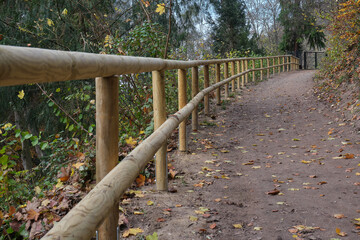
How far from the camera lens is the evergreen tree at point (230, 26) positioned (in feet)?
70.9

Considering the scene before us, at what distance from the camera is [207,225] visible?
3.01 m

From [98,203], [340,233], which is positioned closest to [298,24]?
[340,233]

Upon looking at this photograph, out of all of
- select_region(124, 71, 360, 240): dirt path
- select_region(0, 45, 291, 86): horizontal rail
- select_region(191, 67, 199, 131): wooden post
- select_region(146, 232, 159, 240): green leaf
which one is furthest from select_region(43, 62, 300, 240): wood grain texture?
select_region(191, 67, 199, 131): wooden post

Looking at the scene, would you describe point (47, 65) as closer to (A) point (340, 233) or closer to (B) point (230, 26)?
(A) point (340, 233)

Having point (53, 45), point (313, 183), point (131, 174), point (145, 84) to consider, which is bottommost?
point (313, 183)

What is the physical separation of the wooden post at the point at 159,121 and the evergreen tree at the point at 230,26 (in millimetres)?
18313

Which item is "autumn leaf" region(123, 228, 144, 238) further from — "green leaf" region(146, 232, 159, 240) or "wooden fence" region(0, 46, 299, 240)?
"wooden fence" region(0, 46, 299, 240)

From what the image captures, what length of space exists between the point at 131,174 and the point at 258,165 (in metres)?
3.25

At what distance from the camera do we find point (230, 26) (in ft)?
72.4

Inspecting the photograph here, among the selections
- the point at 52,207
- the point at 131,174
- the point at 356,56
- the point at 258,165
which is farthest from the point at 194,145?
the point at 356,56

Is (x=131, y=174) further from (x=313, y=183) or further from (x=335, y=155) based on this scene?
(x=335, y=155)

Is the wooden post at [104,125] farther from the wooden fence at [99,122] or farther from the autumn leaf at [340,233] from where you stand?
the autumn leaf at [340,233]

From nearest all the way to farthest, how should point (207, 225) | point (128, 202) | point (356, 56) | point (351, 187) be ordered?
point (207, 225)
point (128, 202)
point (351, 187)
point (356, 56)

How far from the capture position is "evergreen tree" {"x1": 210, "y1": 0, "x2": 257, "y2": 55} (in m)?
21.6
